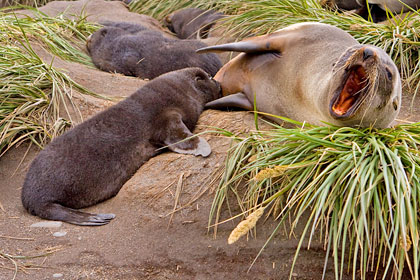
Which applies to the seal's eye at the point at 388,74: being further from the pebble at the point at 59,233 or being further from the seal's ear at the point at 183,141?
the pebble at the point at 59,233

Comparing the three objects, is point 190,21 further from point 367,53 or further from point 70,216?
point 367,53

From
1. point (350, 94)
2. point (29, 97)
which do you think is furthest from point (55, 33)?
point (350, 94)

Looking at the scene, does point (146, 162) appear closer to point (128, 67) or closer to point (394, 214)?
point (394, 214)

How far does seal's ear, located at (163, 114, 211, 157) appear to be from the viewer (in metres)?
4.30

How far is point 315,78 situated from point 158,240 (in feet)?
5.19

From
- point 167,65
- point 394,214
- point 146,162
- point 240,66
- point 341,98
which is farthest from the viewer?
point 167,65

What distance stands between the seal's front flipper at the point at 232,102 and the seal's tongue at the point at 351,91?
1293mm

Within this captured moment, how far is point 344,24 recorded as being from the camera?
569cm

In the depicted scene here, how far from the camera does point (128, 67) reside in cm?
665

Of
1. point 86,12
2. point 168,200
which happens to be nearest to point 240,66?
point 168,200

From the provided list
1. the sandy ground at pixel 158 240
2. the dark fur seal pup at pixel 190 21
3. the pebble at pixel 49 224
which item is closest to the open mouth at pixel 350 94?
the sandy ground at pixel 158 240

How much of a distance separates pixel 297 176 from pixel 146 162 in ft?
4.34

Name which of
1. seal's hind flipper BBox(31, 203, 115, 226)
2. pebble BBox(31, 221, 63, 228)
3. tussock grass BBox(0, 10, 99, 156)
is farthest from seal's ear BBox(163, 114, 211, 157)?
tussock grass BBox(0, 10, 99, 156)

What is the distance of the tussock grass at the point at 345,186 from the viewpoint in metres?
3.14
